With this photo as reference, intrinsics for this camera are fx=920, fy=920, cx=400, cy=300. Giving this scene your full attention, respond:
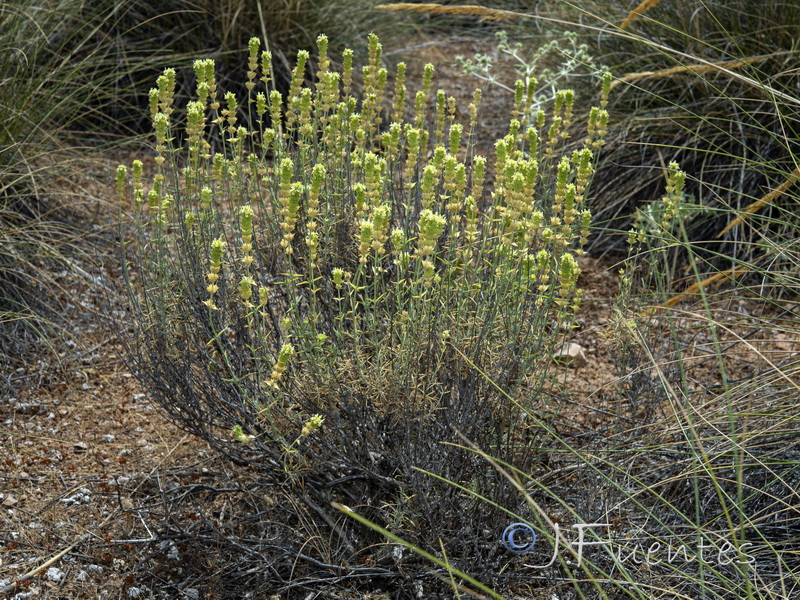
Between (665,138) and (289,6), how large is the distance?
2299 mm

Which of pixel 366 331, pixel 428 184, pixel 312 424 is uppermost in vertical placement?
pixel 428 184

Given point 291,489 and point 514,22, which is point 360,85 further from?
point 291,489

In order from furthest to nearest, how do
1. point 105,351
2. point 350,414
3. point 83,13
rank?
point 83,13
point 105,351
point 350,414

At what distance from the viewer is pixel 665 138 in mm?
4602

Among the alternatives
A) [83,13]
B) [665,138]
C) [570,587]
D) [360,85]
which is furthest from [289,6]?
[570,587]

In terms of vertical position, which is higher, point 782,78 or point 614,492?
point 782,78

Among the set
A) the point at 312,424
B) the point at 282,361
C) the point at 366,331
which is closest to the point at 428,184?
the point at 366,331

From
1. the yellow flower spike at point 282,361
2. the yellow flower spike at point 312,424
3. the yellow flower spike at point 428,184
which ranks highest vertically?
the yellow flower spike at point 428,184

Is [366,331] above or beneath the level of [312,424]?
above

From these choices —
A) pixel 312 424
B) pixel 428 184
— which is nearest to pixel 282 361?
pixel 312 424

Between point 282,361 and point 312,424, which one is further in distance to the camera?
point 312,424

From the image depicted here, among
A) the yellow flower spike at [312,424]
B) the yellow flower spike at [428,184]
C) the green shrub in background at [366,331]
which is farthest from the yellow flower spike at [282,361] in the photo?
the yellow flower spike at [428,184]

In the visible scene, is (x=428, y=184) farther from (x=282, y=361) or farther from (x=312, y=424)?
(x=312, y=424)

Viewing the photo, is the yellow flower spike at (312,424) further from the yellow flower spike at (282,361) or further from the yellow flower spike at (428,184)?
the yellow flower spike at (428,184)
